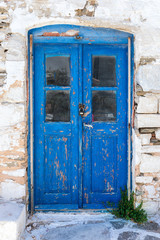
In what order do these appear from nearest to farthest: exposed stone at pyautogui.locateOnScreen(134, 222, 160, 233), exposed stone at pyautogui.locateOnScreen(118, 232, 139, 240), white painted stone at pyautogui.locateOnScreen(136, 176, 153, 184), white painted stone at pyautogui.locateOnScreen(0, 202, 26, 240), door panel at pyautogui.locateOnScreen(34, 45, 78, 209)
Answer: white painted stone at pyautogui.locateOnScreen(0, 202, 26, 240)
exposed stone at pyautogui.locateOnScreen(118, 232, 139, 240)
exposed stone at pyautogui.locateOnScreen(134, 222, 160, 233)
white painted stone at pyautogui.locateOnScreen(136, 176, 153, 184)
door panel at pyautogui.locateOnScreen(34, 45, 78, 209)

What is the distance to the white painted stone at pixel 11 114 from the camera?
291cm

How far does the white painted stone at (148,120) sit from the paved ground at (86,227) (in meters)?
1.14

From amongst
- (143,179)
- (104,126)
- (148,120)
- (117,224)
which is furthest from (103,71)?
(117,224)

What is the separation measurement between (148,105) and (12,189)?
6.35ft

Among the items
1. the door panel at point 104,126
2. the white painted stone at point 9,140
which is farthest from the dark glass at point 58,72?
the white painted stone at point 9,140

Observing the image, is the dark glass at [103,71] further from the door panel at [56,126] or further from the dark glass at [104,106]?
the door panel at [56,126]

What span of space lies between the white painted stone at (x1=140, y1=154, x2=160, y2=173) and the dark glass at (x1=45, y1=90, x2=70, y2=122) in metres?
1.09

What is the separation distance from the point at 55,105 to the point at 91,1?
1.34 metres

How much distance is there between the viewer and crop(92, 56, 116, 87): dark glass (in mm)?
3182

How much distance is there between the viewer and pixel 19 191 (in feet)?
9.58

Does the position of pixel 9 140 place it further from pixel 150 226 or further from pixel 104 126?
pixel 150 226

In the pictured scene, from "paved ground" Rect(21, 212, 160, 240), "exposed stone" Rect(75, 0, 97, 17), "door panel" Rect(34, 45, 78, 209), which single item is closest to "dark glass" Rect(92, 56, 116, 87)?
"door panel" Rect(34, 45, 78, 209)

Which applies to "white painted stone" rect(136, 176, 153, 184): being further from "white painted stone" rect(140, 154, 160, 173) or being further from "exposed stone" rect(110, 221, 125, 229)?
"exposed stone" rect(110, 221, 125, 229)

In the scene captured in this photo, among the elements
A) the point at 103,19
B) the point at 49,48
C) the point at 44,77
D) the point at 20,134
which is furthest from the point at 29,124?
the point at 103,19
